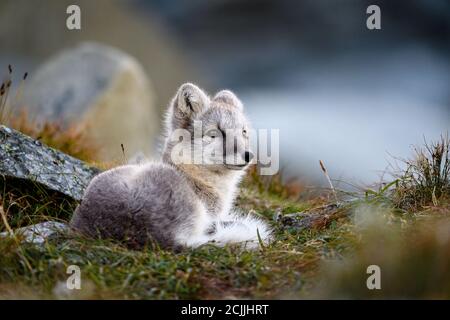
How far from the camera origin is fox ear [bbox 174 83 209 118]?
5371 mm

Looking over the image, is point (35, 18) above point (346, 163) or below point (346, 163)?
above

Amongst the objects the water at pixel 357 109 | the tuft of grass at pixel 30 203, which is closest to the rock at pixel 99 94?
the water at pixel 357 109

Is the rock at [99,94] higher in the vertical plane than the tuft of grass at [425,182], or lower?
higher

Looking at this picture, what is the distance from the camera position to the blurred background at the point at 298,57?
48.2 ft

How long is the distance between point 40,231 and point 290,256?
170 centimetres

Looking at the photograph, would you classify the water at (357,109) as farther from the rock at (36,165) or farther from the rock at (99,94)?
the rock at (36,165)

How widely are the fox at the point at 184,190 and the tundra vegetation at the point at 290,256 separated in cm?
12

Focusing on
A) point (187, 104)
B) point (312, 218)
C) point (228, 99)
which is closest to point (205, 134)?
point (187, 104)

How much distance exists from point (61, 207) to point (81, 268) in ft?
3.92

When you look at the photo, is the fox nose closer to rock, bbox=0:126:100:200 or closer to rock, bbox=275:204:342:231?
rock, bbox=275:204:342:231

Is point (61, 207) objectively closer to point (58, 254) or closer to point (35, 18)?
point (58, 254)

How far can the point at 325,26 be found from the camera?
58.4 feet

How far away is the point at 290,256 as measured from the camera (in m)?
4.56
